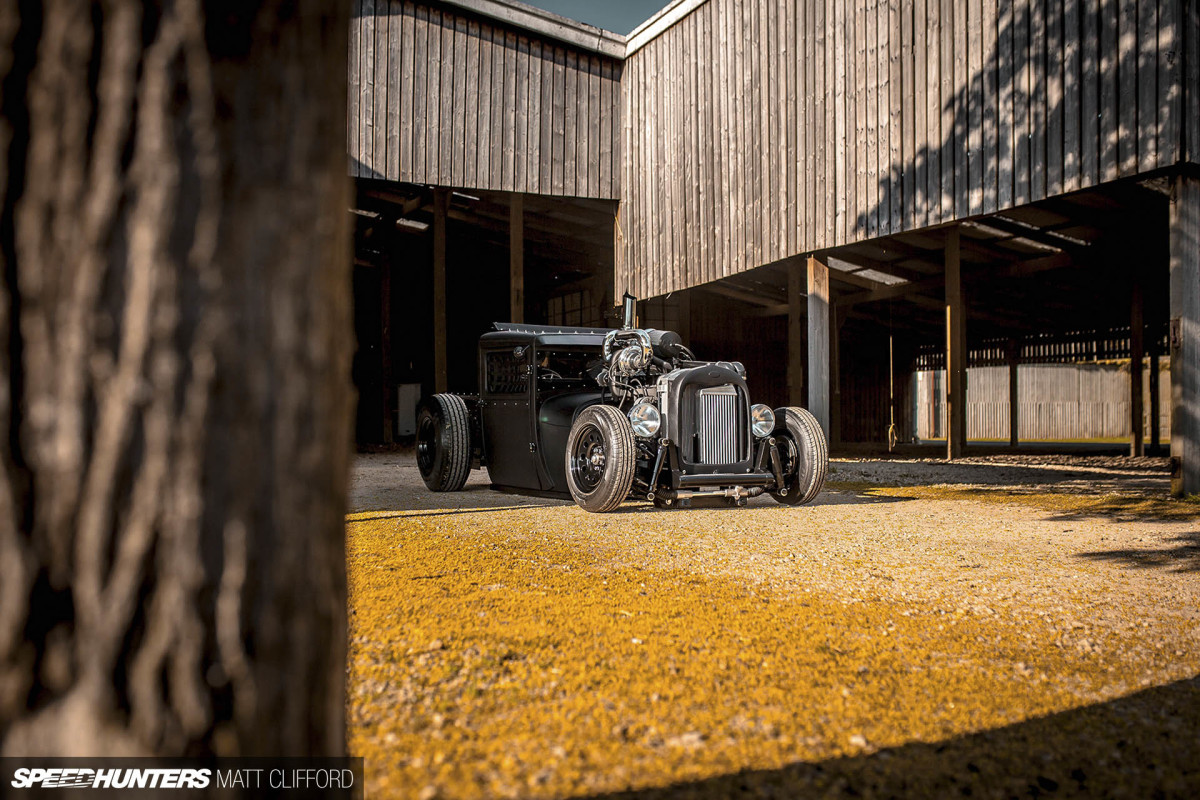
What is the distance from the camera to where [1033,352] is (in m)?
20.6

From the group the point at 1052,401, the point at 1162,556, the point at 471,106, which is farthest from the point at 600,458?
the point at 1052,401

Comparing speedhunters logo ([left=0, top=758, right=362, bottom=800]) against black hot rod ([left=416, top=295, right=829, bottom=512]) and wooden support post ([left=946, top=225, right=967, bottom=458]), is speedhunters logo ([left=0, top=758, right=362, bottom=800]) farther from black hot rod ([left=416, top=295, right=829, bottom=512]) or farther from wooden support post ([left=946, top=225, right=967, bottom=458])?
wooden support post ([left=946, top=225, right=967, bottom=458])

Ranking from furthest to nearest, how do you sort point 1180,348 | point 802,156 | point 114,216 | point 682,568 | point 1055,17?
point 802,156
point 1055,17
point 1180,348
point 682,568
point 114,216

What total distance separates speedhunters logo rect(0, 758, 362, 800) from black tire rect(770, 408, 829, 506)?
5.62 meters

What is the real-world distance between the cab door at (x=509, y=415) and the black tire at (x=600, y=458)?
0.64m

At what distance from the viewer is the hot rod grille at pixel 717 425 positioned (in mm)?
6047

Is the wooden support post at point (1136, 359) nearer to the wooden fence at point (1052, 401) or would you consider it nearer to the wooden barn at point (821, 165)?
the wooden barn at point (821, 165)

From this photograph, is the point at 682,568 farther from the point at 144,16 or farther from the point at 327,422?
the point at 144,16

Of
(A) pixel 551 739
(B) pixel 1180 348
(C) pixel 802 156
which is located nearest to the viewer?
(A) pixel 551 739

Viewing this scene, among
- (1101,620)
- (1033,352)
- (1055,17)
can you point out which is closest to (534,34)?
(1055,17)

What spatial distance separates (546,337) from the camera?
23.1ft

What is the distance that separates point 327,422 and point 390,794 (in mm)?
899

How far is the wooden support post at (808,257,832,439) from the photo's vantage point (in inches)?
425

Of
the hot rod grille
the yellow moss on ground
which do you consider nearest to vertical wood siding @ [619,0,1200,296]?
the hot rod grille
